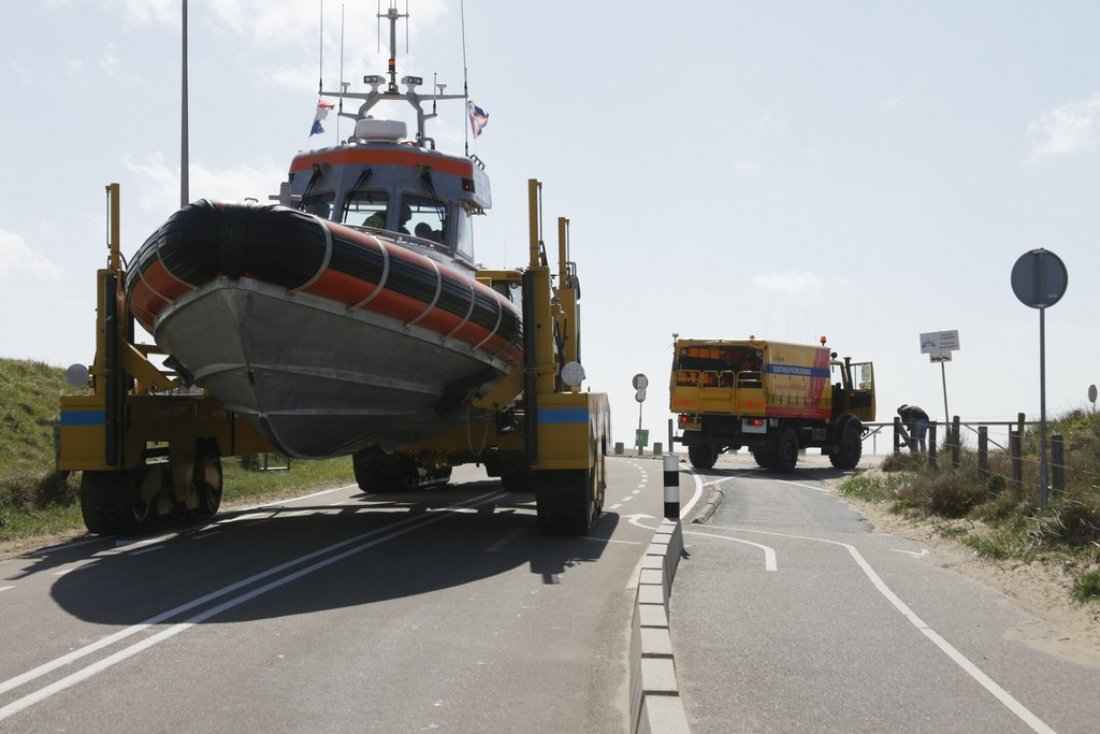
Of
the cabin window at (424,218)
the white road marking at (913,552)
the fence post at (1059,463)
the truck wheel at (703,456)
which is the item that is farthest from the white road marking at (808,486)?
the cabin window at (424,218)

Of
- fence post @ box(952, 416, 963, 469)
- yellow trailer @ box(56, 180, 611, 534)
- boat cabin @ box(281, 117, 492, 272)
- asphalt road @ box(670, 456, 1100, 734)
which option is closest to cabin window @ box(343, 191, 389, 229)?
boat cabin @ box(281, 117, 492, 272)

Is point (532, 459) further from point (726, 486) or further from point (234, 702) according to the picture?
point (726, 486)

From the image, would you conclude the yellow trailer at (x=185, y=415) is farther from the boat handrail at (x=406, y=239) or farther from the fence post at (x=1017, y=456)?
the fence post at (x=1017, y=456)

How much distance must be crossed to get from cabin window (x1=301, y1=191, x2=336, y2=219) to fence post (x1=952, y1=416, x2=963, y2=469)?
1029 cm

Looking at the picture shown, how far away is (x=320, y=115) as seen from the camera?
1809cm

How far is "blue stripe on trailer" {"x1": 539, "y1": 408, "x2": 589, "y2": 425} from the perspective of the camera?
11781mm

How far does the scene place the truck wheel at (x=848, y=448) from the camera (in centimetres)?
3138

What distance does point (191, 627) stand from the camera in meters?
7.07

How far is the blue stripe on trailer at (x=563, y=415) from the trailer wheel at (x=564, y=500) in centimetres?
54

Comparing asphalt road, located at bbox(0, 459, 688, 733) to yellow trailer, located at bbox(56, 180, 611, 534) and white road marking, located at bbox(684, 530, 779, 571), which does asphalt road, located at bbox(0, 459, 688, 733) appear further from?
white road marking, located at bbox(684, 530, 779, 571)

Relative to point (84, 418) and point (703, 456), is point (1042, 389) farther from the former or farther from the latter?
point (703, 456)

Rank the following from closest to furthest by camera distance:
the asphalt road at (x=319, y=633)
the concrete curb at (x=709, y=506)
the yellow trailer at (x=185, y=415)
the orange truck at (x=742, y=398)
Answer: the asphalt road at (x=319, y=633), the yellow trailer at (x=185, y=415), the concrete curb at (x=709, y=506), the orange truck at (x=742, y=398)

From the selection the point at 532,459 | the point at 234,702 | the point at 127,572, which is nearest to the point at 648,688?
the point at 234,702

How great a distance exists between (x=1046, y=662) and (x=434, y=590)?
169 inches
